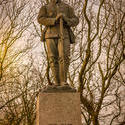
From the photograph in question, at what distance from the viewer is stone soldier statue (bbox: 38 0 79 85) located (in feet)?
19.8

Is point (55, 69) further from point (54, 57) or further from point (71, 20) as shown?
point (71, 20)

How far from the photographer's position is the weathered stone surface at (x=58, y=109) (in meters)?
5.32

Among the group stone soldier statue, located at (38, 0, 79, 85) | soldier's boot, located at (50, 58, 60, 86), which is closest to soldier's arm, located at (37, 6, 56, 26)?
stone soldier statue, located at (38, 0, 79, 85)

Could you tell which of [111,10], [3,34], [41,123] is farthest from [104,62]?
[41,123]

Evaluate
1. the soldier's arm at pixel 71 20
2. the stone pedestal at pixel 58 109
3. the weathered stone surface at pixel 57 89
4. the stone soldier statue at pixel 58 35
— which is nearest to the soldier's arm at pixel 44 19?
the stone soldier statue at pixel 58 35

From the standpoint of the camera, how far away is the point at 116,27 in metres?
13.9

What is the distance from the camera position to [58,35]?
6277 mm

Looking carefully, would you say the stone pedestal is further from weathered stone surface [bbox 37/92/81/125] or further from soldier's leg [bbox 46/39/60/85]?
soldier's leg [bbox 46/39/60/85]

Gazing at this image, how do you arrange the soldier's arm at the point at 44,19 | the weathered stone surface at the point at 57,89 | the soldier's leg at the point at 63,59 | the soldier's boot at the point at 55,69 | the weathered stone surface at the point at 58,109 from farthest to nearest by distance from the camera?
the soldier's arm at the point at 44,19
the soldier's boot at the point at 55,69
the soldier's leg at the point at 63,59
the weathered stone surface at the point at 57,89
the weathered stone surface at the point at 58,109

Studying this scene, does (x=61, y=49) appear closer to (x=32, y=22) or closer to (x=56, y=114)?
(x=56, y=114)

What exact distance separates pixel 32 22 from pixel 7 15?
1876mm

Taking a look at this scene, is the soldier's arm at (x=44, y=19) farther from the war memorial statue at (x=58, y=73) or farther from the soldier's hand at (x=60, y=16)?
the soldier's hand at (x=60, y=16)

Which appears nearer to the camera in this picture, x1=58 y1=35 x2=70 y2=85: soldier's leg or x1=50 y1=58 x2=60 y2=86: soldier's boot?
x1=58 y1=35 x2=70 y2=85: soldier's leg

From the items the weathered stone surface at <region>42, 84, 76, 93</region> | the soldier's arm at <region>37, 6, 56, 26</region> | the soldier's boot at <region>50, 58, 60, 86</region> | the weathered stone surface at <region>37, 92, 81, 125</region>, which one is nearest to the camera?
the weathered stone surface at <region>37, 92, 81, 125</region>
